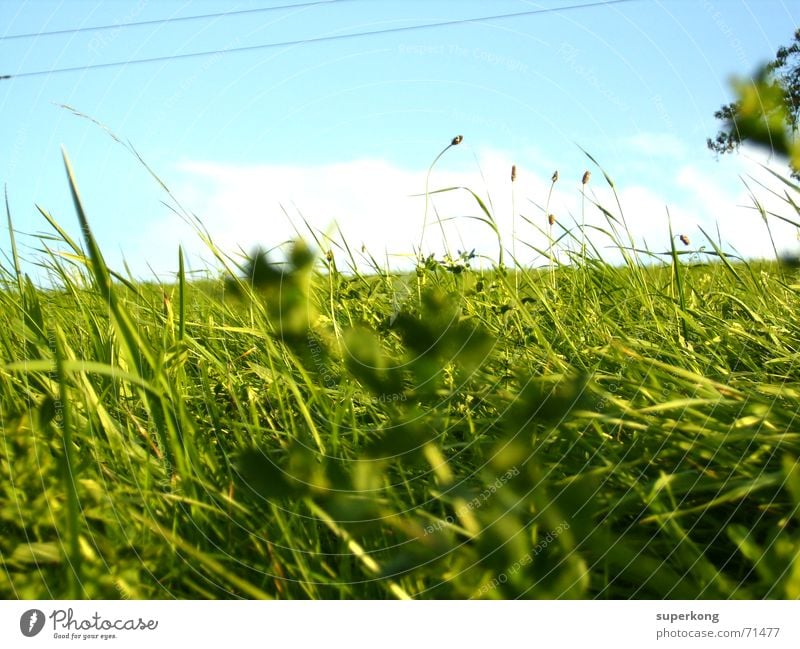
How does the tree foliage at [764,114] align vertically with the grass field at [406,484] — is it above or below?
above

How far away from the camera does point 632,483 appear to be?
0.97m

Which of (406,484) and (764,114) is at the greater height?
(764,114)
